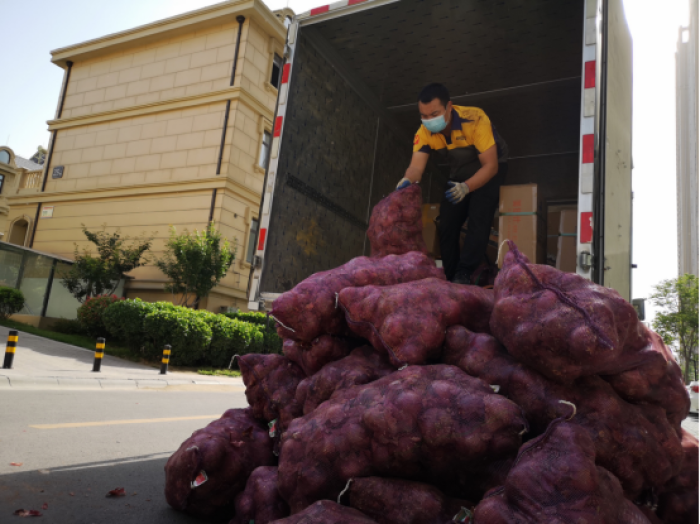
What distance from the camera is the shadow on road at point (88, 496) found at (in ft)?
8.57

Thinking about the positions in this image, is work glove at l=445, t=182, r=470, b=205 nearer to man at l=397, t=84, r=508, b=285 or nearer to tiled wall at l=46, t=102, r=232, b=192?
man at l=397, t=84, r=508, b=285

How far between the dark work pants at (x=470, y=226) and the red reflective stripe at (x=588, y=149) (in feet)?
2.82

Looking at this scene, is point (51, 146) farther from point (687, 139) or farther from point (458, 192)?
point (687, 139)

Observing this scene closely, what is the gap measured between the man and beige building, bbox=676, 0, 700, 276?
5.29ft

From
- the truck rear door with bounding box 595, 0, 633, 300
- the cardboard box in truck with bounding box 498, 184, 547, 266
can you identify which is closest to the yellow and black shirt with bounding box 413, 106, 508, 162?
the cardboard box in truck with bounding box 498, 184, 547, 266

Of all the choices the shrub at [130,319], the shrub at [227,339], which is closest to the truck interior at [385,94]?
the shrub at [227,339]

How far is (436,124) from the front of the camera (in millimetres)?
4348

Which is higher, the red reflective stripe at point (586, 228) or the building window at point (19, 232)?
the building window at point (19, 232)

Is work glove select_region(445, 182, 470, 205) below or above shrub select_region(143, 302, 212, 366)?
above

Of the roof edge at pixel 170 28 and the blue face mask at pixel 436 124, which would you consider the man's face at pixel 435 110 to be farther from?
the roof edge at pixel 170 28

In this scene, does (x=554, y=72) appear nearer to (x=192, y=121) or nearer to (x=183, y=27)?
(x=192, y=121)

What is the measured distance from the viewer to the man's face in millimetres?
4277

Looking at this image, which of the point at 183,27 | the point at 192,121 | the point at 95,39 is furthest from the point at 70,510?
the point at 95,39

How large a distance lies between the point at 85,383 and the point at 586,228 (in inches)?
294
